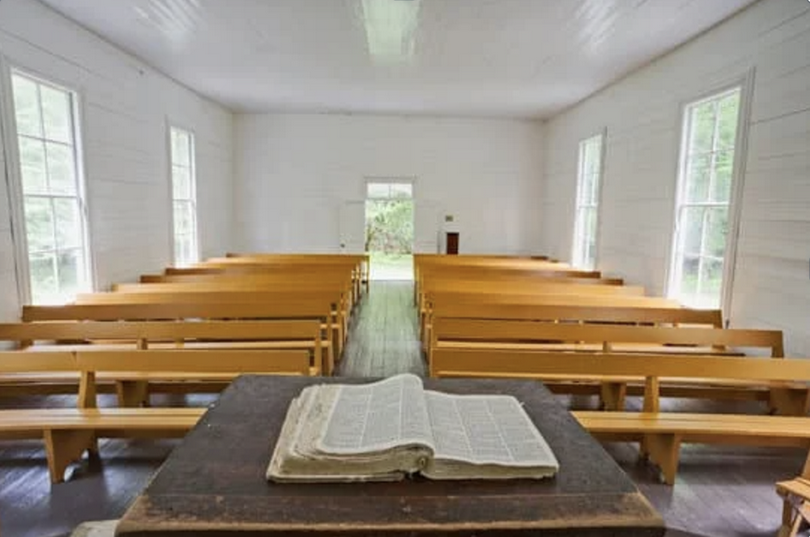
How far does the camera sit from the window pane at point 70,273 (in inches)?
167

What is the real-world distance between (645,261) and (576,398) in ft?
7.76

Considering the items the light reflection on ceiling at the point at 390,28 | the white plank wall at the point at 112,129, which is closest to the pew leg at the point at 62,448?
the white plank wall at the point at 112,129

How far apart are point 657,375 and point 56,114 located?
194 inches

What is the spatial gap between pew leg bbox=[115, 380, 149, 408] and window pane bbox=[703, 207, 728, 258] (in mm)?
4398

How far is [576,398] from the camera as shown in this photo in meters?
3.55

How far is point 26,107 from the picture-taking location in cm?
381

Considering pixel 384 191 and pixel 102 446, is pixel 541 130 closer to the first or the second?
pixel 384 191

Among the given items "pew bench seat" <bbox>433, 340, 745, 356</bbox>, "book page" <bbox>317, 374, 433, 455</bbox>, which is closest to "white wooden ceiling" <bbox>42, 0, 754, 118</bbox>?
"pew bench seat" <bbox>433, 340, 745, 356</bbox>

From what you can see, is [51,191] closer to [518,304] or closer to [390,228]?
[518,304]

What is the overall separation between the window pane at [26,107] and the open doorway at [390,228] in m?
5.70

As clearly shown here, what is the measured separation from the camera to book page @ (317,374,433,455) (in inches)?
31.6

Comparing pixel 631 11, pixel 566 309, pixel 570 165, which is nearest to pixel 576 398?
pixel 566 309

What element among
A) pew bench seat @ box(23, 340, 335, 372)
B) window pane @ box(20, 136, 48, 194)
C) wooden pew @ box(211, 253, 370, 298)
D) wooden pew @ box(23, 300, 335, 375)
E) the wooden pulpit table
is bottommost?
pew bench seat @ box(23, 340, 335, 372)

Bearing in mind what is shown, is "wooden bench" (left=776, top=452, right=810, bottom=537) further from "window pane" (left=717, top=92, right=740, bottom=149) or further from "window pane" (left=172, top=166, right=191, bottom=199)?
"window pane" (left=172, top=166, right=191, bottom=199)
